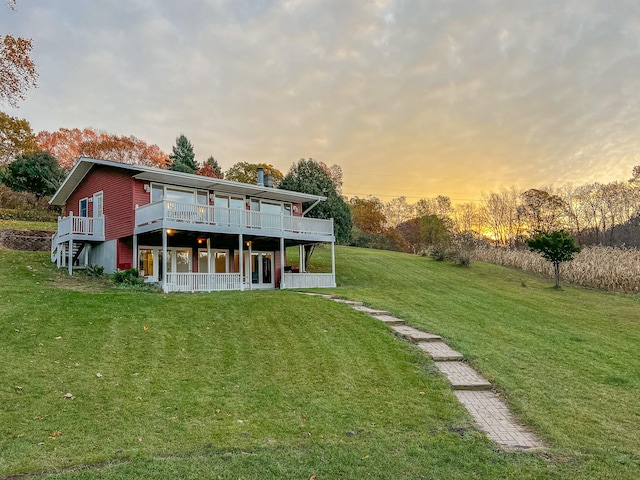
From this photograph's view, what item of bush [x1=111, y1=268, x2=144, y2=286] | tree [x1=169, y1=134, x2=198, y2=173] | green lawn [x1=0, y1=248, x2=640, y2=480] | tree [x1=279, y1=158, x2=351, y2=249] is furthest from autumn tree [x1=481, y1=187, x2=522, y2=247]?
bush [x1=111, y1=268, x2=144, y2=286]

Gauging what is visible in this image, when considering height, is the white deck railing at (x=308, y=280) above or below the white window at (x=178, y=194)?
below

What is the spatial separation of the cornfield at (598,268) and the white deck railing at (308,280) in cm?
1547

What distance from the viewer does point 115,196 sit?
18.6 metres

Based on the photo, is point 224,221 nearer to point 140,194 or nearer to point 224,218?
point 224,218

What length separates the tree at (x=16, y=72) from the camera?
17.9 meters

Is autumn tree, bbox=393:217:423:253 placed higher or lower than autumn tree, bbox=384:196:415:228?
lower

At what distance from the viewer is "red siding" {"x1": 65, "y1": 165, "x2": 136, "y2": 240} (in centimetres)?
1770

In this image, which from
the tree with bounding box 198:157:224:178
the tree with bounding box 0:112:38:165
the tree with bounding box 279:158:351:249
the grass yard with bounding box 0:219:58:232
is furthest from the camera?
the tree with bounding box 198:157:224:178

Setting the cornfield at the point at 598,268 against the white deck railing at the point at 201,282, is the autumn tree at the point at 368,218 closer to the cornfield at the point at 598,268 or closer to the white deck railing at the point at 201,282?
the cornfield at the point at 598,268

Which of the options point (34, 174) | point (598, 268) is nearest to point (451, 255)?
point (598, 268)

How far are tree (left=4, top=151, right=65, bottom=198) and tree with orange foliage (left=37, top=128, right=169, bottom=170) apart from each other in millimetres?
7963

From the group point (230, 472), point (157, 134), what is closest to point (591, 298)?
point (230, 472)

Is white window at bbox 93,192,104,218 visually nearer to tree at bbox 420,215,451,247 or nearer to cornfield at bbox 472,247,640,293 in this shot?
cornfield at bbox 472,247,640,293

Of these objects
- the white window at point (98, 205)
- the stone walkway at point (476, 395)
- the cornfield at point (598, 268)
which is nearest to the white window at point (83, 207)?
the white window at point (98, 205)
